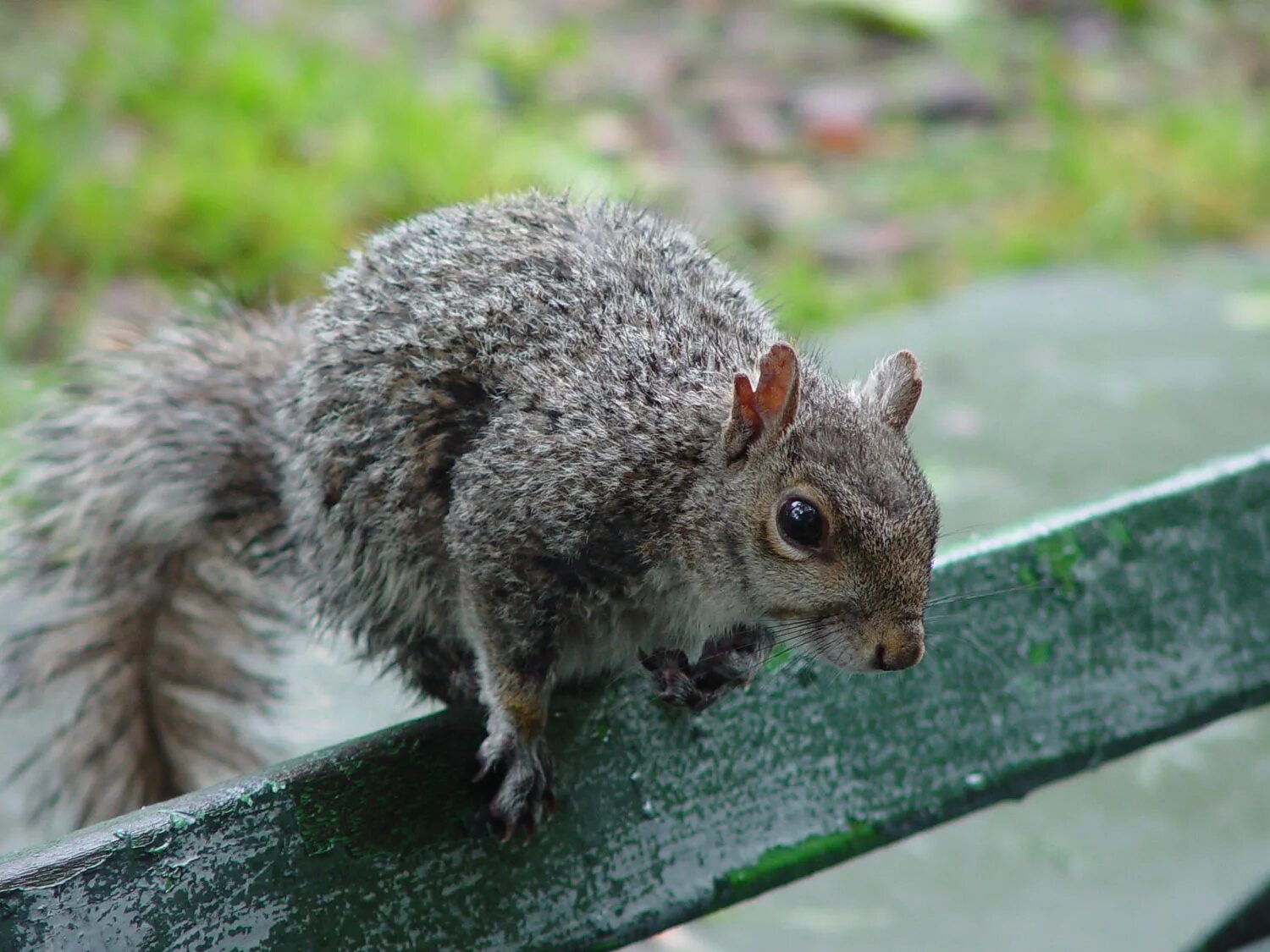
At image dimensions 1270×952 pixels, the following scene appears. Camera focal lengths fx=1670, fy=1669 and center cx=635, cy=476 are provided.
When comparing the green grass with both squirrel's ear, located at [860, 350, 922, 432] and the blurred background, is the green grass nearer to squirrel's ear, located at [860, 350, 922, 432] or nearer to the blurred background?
the blurred background

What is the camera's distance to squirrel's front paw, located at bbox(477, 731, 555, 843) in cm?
127

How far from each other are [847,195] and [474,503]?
3.09 metres

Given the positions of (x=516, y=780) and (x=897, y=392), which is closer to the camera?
(x=516, y=780)

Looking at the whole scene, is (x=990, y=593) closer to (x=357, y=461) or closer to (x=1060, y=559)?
(x=1060, y=559)

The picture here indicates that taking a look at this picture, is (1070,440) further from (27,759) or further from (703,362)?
(27,759)

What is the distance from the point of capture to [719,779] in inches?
53.2

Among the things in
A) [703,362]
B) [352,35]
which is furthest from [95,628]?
[352,35]

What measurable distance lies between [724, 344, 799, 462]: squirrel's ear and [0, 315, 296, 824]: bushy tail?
61cm

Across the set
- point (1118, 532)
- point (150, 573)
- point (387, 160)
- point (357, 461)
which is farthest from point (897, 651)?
point (387, 160)

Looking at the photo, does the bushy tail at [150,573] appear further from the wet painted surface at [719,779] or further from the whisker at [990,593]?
the whisker at [990,593]

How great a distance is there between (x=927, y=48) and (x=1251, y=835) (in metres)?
3.57

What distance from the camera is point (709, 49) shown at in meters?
5.09

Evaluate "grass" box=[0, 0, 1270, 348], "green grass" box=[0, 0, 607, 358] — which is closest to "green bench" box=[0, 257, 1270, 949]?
"grass" box=[0, 0, 1270, 348]

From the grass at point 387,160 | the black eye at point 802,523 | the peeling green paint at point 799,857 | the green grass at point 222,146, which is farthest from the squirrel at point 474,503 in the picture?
the green grass at point 222,146
